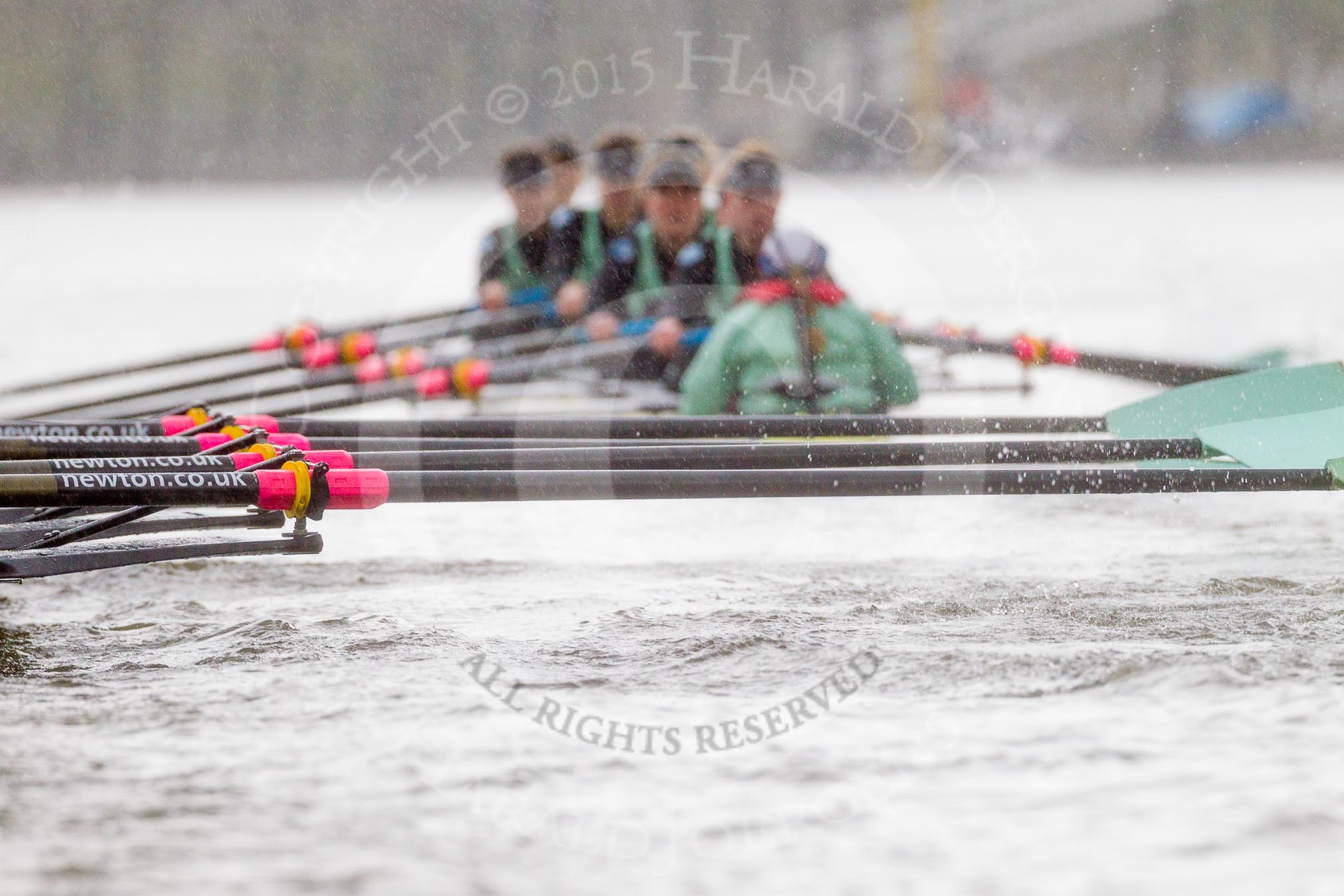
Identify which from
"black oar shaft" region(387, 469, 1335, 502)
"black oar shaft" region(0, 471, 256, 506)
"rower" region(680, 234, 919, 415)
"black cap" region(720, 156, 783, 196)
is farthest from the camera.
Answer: "black cap" region(720, 156, 783, 196)

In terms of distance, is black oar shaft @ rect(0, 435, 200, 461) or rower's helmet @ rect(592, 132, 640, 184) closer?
black oar shaft @ rect(0, 435, 200, 461)

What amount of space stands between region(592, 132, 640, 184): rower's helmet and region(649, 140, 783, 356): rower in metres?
1.22

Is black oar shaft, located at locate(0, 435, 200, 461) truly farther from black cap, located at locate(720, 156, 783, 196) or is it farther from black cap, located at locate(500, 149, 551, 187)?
black cap, located at locate(500, 149, 551, 187)

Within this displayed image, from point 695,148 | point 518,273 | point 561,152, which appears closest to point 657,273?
point 695,148

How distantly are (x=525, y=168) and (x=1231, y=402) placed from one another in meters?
4.57

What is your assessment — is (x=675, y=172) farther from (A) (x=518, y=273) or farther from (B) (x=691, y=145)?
(A) (x=518, y=273)

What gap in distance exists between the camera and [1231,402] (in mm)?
4824

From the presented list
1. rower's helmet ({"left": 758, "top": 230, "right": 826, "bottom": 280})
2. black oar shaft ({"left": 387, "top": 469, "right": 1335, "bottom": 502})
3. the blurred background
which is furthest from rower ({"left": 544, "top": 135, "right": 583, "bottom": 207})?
the blurred background

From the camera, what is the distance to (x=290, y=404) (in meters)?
6.39

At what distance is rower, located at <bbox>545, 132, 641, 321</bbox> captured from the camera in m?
7.96

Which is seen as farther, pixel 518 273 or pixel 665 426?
pixel 518 273

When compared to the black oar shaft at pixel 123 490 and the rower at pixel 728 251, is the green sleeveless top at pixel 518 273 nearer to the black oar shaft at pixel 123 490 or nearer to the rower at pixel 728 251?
the rower at pixel 728 251

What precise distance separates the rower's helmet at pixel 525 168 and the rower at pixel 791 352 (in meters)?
2.85

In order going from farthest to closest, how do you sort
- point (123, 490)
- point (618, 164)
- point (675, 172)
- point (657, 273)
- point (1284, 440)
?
point (618, 164) → point (657, 273) → point (675, 172) → point (1284, 440) → point (123, 490)
